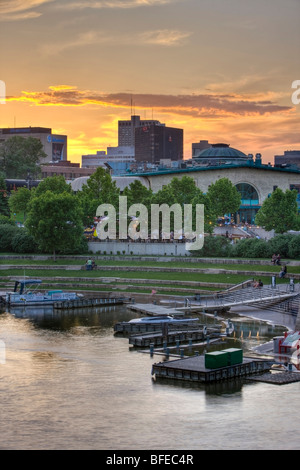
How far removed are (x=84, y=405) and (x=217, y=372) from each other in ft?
26.1

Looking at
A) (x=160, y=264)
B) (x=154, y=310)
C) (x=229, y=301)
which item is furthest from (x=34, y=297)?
(x=160, y=264)

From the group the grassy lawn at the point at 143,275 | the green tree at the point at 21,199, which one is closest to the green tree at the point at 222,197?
the green tree at the point at 21,199

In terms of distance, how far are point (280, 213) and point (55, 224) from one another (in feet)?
99.5

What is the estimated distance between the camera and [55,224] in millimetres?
93562

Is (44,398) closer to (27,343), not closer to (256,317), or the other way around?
(27,343)

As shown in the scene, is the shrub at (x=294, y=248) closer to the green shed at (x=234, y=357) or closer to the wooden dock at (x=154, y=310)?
the wooden dock at (x=154, y=310)

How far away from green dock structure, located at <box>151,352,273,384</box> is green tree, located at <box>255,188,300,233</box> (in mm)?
61126

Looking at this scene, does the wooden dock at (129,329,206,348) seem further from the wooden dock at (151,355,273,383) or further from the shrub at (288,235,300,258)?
the shrub at (288,235,300,258)

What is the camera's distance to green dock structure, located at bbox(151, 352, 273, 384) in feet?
137

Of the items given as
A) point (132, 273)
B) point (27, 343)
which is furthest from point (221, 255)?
point (27, 343)

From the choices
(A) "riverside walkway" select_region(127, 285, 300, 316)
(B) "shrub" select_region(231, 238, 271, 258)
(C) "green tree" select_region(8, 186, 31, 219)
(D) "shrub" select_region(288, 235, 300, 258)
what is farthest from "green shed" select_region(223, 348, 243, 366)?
(C) "green tree" select_region(8, 186, 31, 219)

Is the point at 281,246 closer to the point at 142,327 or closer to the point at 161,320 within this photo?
the point at 161,320

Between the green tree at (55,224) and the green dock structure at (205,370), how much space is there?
50493 millimetres

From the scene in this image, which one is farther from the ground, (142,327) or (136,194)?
(136,194)
